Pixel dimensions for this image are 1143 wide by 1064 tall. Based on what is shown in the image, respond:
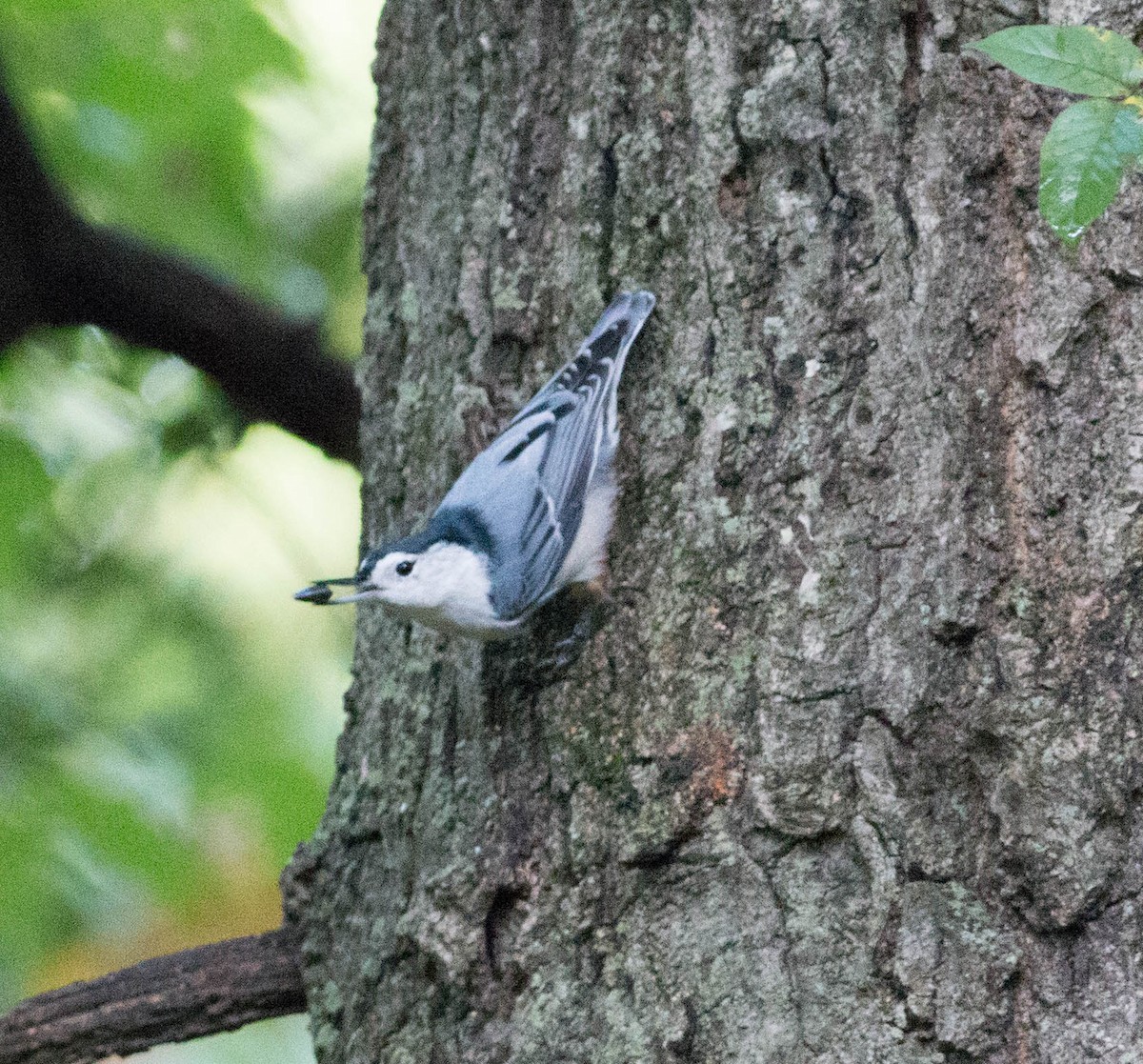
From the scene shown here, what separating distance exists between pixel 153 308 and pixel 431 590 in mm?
1264

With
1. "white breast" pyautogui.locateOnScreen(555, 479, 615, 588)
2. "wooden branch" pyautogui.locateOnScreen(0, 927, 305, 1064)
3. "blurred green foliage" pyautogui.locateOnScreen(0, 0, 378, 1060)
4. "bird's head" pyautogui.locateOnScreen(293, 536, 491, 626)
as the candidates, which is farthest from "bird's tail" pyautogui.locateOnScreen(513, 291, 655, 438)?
"blurred green foliage" pyautogui.locateOnScreen(0, 0, 378, 1060)

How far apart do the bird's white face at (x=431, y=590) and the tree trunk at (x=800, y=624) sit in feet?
0.21

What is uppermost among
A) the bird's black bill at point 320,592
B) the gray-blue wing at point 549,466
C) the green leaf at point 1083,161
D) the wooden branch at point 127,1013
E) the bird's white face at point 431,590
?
the gray-blue wing at point 549,466

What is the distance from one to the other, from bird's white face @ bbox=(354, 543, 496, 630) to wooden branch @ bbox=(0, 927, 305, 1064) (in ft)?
1.91

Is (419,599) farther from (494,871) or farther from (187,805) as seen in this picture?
(187,805)

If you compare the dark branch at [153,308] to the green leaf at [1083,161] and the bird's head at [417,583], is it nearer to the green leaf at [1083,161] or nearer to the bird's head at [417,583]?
the bird's head at [417,583]

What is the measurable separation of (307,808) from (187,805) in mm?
320

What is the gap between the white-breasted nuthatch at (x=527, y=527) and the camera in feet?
6.53

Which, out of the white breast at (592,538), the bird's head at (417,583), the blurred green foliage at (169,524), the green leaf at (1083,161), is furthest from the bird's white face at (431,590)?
the blurred green foliage at (169,524)

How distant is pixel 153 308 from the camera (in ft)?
9.72

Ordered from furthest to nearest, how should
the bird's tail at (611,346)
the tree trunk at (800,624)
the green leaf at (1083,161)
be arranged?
1. the bird's tail at (611,346)
2. the tree trunk at (800,624)
3. the green leaf at (1083,161)

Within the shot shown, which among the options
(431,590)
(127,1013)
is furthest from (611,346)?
(127,1013)

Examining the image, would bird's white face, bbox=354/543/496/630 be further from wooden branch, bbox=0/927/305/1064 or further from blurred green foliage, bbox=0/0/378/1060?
blurred green foliage, bbox=0/0/378/1060

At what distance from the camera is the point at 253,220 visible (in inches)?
149
